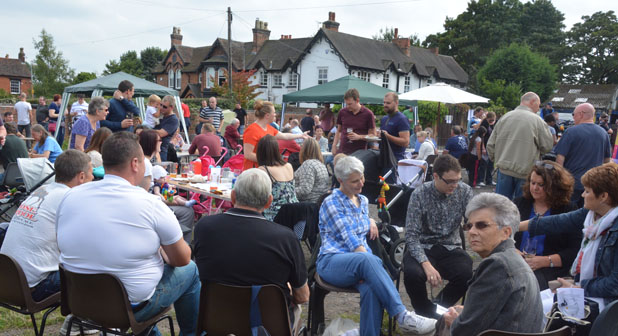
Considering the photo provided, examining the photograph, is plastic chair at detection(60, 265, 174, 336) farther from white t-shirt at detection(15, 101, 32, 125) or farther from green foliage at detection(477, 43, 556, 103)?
green foliage at detection(477, 43, 556, 103)

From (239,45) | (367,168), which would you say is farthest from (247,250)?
(239,45)

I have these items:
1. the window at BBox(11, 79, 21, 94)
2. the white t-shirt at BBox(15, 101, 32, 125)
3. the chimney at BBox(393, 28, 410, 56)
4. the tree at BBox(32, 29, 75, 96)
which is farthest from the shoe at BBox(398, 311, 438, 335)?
the window at BBox(11, 79, 21, 94)

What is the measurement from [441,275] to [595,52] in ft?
193

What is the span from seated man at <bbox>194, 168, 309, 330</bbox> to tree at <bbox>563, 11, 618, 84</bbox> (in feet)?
192

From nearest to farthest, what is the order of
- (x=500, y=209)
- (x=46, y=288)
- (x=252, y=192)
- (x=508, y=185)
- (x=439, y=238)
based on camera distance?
1. (x=500, y=209)
2. (x=252, y=192)
3. (x=46, y=288)
4. (x=439, y=238)
5. (x=508, y=185)

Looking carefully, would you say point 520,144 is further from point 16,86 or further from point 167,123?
point 16,86

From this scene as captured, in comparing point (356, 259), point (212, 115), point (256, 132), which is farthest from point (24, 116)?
point (356, 259)

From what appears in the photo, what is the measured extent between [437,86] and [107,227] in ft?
36.1

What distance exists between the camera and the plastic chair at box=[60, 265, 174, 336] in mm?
2385

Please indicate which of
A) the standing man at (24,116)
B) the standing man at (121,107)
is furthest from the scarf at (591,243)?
the standing man at (24,116)

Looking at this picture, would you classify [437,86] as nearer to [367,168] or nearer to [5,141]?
[367,168]

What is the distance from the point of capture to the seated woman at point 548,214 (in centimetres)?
332

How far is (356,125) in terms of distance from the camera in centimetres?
667

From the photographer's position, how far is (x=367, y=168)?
6145 millimetres
